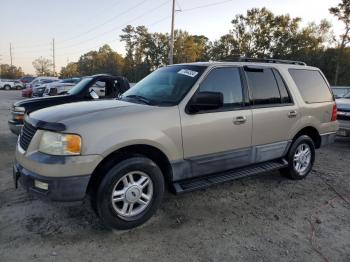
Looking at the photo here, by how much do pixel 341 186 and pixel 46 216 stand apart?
14.8ft

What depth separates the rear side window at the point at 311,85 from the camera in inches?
208

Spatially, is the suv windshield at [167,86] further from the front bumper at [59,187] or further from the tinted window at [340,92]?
the tinted window at [340,92]

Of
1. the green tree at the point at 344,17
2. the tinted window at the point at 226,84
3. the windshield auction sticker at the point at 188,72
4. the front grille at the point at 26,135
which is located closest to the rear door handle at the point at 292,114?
the tinted window at the point at 226,84

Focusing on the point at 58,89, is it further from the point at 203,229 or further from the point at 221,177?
the point at 203,229

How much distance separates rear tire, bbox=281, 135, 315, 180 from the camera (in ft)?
17.2

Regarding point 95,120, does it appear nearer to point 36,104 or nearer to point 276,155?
point 276,155

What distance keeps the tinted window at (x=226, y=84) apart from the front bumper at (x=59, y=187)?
190cm

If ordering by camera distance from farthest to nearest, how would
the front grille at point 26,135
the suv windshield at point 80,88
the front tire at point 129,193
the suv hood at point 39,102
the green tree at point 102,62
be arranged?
the green tree at point 102,62 < the suv windshield at point 80,88 < the suv hood at point 39,102 < the front grille at point 26,135 < the front tire at point 129,193

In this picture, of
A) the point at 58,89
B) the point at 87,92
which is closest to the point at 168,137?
the point at 87,92

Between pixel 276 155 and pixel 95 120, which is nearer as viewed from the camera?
pixel 95 120

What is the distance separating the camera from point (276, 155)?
5.00 m

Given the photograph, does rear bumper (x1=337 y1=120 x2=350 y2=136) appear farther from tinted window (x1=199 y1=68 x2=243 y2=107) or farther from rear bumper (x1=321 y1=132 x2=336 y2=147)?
tinted window (x1=199 y1=68 x2=243 y2=107)

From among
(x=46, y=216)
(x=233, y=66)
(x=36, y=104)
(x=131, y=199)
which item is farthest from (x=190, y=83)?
(x=36, y=104)

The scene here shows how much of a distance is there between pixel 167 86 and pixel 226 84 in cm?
81
